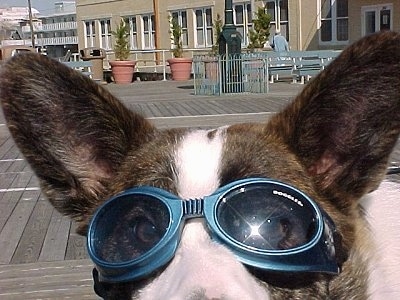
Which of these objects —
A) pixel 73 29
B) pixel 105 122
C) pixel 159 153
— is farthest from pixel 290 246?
pixel 73 29

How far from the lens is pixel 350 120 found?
91.2 inches

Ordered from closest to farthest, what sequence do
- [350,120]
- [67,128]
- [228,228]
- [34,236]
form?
[228,228] → [350,120] → [67,128] → [34,236]

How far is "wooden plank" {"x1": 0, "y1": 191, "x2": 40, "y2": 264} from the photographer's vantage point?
5.08 metres

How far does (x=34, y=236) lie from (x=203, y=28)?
3081 cm

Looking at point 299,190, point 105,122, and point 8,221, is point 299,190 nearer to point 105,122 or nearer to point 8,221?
point 105,122

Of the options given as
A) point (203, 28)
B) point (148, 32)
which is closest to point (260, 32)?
point (203, 28)

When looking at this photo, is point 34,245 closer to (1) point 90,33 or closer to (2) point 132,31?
(2) point 132,31

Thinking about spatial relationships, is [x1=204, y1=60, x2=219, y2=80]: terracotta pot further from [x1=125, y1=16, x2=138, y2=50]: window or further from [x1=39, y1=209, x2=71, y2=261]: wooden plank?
[x1=125, y1=16, x2=138, y2=50]: window

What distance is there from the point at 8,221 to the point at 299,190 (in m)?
4.19

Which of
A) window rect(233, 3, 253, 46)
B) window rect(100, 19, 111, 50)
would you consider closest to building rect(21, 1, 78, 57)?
window rect(100, 19, 111, 50)

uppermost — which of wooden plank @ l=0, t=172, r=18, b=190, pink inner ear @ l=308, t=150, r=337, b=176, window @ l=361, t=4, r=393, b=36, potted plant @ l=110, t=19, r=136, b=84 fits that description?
window @ l=361, t=4, r=393, b=36

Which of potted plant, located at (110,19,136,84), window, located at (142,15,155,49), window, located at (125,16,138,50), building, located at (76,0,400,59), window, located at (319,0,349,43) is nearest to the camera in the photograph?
potted plant, located at (110,19,136,84)

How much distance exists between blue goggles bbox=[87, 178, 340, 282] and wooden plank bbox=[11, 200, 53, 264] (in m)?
2.85

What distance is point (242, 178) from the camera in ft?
7.07
